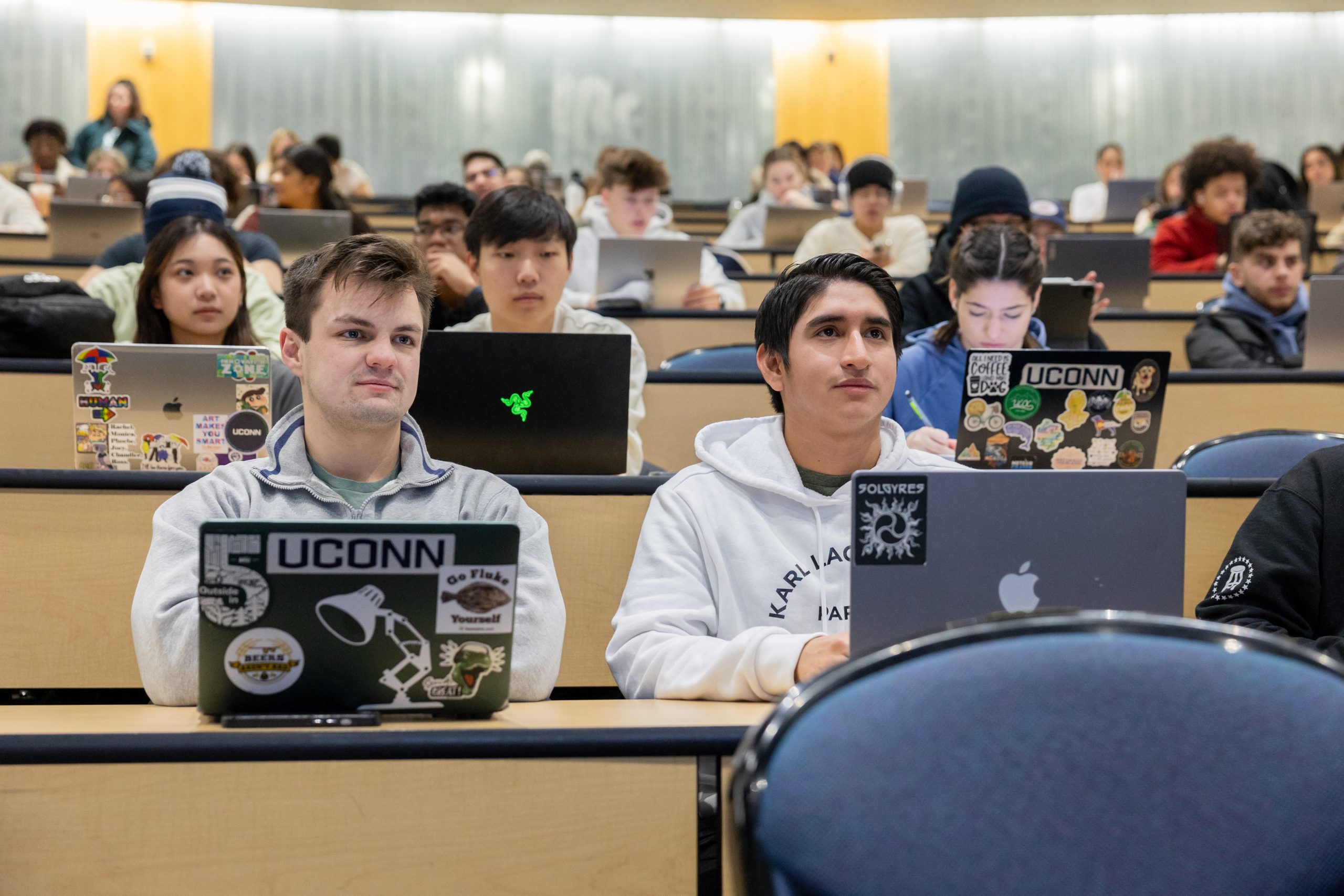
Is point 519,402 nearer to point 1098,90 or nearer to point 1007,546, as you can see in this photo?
point 1007,546

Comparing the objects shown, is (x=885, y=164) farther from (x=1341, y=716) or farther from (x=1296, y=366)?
(x=1341, y=716)

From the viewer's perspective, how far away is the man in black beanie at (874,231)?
533 centimetres

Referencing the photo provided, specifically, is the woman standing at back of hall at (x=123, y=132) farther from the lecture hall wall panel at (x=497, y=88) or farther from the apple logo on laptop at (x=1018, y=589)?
the apple logo on laptop at (x=1018, y=589)

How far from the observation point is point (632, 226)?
494 centimetres

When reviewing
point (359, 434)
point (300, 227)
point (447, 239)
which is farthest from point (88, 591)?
point (300, 227)

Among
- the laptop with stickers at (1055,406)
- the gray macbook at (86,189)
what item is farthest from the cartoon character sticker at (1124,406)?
the gray macbook at (86,189)

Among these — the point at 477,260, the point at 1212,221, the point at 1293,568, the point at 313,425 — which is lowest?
the point at 1293,568

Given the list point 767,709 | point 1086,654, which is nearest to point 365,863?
point 767,709

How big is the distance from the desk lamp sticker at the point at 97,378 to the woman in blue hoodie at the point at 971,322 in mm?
1530

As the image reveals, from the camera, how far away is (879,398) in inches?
68.7

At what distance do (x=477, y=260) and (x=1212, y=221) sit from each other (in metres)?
3.74

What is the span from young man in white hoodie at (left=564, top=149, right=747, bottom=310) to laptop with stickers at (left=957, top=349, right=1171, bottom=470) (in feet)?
6.34

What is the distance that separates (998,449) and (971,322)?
662 mm

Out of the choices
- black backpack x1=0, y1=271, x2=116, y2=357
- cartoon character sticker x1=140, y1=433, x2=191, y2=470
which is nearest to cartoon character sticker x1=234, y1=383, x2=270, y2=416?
cartoon character sticker x1=140, y1=433, x2=191, y2=470
